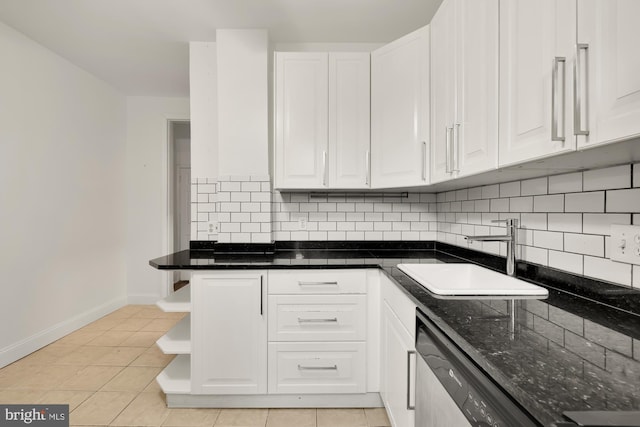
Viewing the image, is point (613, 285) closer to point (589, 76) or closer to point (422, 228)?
point (589, 76)

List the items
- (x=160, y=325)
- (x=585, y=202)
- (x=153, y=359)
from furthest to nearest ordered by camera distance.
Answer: (x=160, y=325)
(x=153, y=359)
(x=585, y=202)

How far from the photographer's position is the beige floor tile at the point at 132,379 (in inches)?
87.7

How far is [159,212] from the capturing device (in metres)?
4.04

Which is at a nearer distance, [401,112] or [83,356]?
[401,112]

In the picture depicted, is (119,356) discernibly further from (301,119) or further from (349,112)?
(349,112)

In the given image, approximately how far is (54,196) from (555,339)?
370cm

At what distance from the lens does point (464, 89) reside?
145 centimetres

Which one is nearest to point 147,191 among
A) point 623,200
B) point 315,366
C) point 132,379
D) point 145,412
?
point 132,379

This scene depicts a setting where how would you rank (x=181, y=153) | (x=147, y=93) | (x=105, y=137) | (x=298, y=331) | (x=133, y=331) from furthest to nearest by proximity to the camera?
(x=181, y=153) < (x=147, y=93) < (x=105, y=137) < (x=133, y=331) < (x=298, y=331)

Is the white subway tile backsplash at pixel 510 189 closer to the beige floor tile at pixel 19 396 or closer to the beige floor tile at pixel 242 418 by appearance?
the beige floor tile at pixel 242 418

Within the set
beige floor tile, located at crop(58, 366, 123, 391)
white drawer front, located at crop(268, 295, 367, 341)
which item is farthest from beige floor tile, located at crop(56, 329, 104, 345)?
white drawer front, located at crop(268, 295, 367, 341)

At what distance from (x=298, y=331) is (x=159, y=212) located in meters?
2.86

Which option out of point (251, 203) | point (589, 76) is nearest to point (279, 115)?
point (251, 203)

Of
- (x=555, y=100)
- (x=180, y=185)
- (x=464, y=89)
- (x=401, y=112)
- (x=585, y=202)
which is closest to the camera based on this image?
(x=555, y=100)
